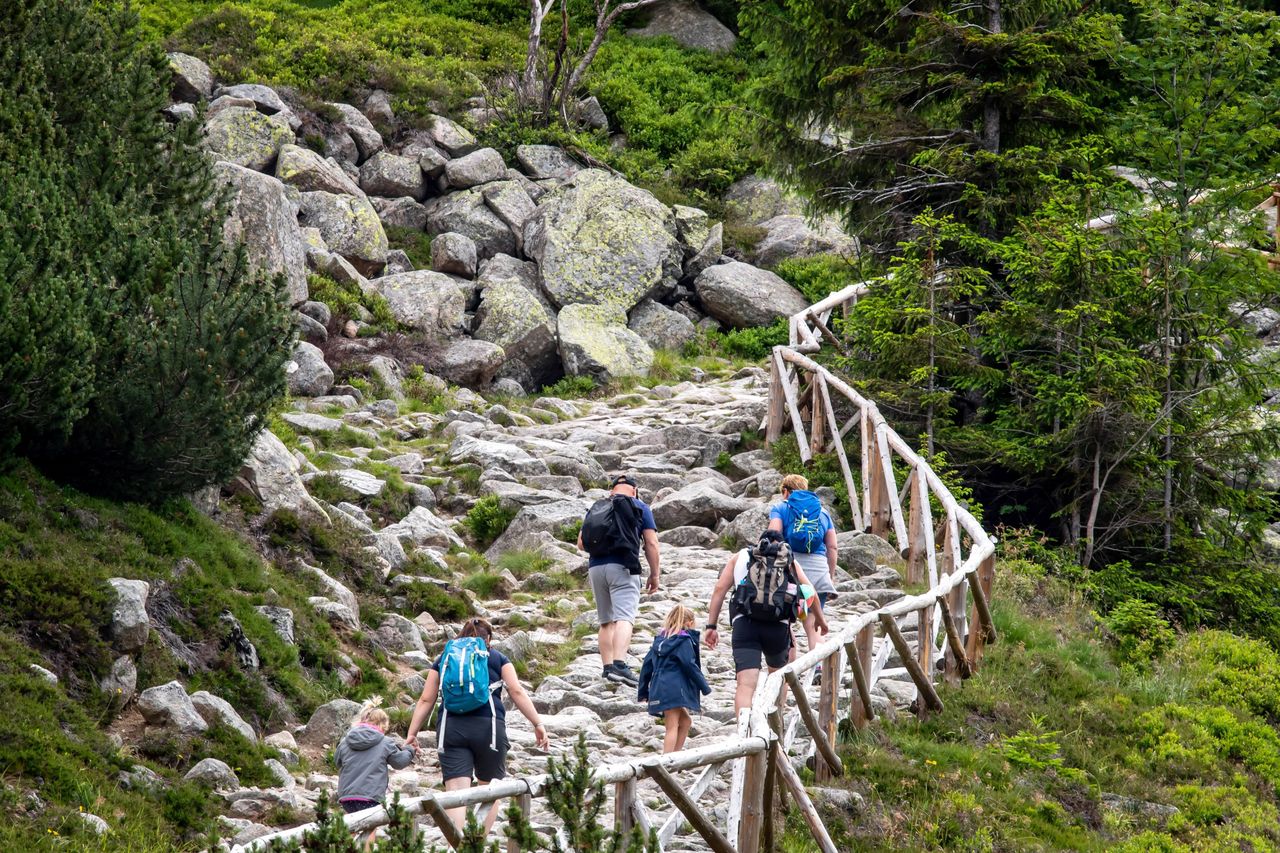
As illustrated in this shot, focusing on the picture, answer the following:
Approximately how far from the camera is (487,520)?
1490cm

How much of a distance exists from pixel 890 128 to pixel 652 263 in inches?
361

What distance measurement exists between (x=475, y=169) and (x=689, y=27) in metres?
12.8

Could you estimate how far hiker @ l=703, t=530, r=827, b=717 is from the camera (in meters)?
8.44

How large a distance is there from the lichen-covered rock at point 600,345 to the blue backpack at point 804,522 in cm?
1261

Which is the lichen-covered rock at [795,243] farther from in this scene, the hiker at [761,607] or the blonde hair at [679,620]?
the blonde hair at [679,620]

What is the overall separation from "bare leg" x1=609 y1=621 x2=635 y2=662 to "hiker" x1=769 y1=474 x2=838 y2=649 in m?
1.49

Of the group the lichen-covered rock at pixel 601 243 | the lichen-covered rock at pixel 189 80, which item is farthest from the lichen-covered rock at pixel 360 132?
the lichen-covered rock at pixel 601 243

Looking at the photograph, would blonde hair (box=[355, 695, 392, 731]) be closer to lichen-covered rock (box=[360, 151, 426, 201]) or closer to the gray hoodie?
the gray hoodie

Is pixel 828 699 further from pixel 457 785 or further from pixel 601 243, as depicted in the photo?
pixel 601 243

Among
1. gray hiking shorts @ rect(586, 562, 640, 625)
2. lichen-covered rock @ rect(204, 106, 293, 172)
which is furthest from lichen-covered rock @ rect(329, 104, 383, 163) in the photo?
gray hiking shorts @ rect(586, 562, 640, 625)

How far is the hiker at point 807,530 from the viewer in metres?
10.3

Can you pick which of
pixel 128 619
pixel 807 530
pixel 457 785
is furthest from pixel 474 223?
pixel 457 785

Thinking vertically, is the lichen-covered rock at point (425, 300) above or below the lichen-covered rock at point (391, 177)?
below

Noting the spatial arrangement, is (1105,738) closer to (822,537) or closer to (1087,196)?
(822,537)
